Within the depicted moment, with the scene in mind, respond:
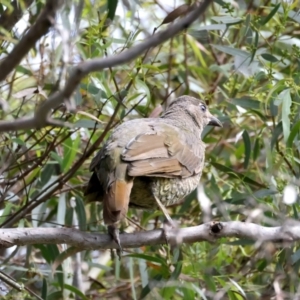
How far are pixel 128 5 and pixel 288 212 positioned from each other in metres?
1.59

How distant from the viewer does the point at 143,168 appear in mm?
3848

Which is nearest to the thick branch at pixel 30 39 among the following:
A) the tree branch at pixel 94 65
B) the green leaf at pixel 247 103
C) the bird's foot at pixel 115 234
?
Result: the tree branch at pixel 94 65

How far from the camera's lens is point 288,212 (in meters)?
4.42

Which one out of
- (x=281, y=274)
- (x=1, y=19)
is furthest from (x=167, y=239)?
(x=1, y=19)

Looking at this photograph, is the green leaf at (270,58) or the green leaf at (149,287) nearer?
the green leaf at (149,287)

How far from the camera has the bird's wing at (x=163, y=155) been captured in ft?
12.7

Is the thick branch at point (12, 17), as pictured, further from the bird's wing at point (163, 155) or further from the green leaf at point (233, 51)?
the green leaf at point (233, 51)

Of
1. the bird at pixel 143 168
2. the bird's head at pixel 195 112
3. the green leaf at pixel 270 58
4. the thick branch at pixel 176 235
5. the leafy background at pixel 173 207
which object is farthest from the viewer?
the bird's head at pixel 195 112

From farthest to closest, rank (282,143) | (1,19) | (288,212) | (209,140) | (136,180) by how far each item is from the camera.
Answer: (209,140) < (282,143) < (288,212) < (136,180) < (1,19)

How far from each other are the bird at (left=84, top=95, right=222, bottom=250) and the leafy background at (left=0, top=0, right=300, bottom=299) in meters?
0.17

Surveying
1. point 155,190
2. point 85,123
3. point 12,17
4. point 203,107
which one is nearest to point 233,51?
point 203,107

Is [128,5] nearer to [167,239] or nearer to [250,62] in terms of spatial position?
[250,62]

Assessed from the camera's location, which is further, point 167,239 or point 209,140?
point 209,140

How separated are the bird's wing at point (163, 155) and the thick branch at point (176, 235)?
16.2 inches
